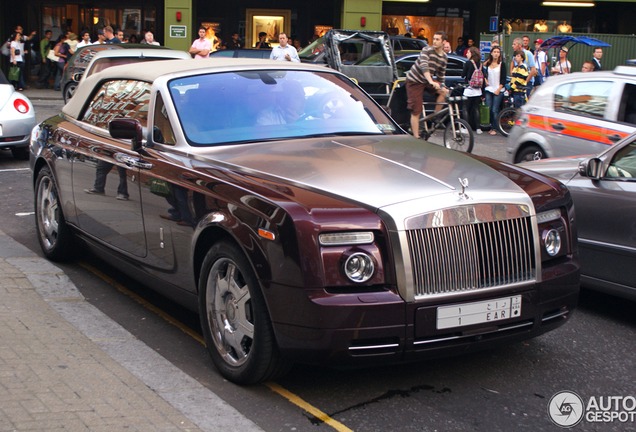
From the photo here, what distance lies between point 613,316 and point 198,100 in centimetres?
325

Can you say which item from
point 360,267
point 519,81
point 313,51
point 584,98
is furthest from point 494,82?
point 360,267

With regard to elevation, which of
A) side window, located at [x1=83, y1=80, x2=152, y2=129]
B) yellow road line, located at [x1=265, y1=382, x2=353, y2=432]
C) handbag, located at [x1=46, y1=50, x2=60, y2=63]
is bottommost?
yellow road line, located at [x1=265, y1=382, x2=353, y2=432]

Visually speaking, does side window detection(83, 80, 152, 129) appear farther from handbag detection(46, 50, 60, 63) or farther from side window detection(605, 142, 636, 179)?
handbag detection(46, 50, 60, 63)

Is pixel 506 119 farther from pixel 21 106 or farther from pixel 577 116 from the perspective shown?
pixel 21 106

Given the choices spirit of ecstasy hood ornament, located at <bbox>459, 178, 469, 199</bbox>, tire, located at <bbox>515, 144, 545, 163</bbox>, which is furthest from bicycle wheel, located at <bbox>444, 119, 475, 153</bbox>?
spirit of ecstasy hood ornament, located at <bbox>459, 178, 469, 199</bbox>

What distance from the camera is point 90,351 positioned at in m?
4.06

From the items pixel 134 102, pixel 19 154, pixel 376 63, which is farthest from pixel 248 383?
pixel 376 63

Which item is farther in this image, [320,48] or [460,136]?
[320,48]

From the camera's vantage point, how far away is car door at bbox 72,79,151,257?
15.6ft

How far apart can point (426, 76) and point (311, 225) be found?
381 inches

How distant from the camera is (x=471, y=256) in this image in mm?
3562

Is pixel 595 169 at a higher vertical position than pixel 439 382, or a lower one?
higher

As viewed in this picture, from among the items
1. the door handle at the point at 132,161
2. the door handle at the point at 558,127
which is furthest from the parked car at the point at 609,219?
the door handle at the point at 558,127

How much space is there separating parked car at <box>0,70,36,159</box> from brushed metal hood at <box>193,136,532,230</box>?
764 cm
